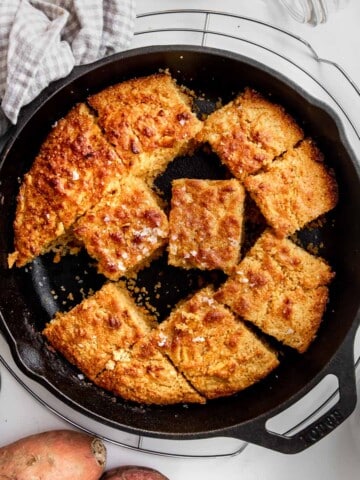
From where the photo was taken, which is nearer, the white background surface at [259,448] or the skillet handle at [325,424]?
the skillet handle at [325,424]

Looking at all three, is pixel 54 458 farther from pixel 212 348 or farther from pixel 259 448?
pixel 259 448

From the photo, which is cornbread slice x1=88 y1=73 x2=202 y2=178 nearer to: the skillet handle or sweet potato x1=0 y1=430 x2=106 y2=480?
the skillet handle

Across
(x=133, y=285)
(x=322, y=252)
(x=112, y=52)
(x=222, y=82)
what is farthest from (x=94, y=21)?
(x=322, y=252)

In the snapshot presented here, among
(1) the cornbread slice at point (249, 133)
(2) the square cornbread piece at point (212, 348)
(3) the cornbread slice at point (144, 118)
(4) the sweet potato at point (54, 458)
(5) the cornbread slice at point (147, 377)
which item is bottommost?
(4) the sweet potato at point (54, 458)

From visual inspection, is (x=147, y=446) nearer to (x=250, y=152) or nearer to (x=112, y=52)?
(x=250, y=152)

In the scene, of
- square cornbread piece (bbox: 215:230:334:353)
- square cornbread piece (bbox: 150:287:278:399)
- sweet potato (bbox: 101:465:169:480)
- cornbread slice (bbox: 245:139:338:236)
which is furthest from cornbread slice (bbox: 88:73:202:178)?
sweet potato (bbox: 101:465:169:480)

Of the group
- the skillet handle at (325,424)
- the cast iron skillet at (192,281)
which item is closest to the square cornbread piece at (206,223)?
the cast iron skillet at (192,281)

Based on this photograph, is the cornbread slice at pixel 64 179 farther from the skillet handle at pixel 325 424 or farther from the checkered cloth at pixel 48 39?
the skillet handle at pixel 325 424
